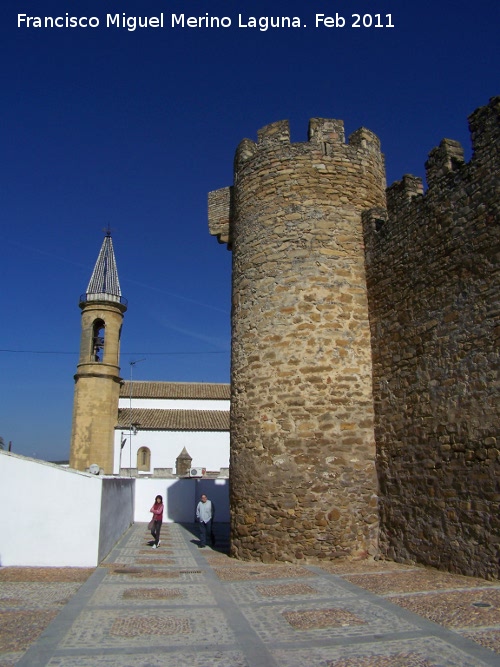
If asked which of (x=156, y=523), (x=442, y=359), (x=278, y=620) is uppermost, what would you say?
(x=442, y=359)

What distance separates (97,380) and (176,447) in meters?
7.65

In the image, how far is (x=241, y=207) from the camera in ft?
38.2

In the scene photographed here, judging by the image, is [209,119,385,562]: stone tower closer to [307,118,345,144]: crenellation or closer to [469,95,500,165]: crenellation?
[307,118,345,144]: crenellation

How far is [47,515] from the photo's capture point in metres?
10.2

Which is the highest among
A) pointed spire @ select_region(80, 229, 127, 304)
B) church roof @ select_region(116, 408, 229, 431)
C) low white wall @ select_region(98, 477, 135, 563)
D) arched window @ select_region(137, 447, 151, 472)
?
pointed spire @ select_region(80, 229, 127, 304)

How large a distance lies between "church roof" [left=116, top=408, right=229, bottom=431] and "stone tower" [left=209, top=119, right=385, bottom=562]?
2832 cm

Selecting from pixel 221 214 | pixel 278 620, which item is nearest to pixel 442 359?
pixel 278 620

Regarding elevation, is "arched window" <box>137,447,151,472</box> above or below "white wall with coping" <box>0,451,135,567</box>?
above

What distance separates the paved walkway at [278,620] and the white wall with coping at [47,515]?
51.3 inches

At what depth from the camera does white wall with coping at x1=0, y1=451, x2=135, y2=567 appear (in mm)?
10047

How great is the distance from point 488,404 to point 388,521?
3.02 meters

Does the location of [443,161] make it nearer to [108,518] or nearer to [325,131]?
[325,131]

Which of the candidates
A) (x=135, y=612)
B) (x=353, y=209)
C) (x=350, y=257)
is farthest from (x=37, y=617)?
(x=353, y=209)

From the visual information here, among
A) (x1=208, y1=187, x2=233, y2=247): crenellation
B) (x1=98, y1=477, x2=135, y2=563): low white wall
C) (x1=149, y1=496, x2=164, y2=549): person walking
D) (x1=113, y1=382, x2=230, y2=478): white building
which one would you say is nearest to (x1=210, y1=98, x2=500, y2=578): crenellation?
(x1=208, y1=187, x2=233, y2=247): crenellation
